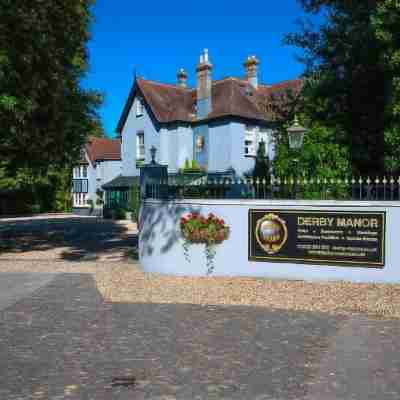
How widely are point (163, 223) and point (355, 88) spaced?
6872 millimetres

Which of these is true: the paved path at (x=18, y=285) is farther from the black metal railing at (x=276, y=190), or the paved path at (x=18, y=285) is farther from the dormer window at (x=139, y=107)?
the dormer window at (x=139, y=107)

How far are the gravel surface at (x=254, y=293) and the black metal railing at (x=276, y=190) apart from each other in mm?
1860

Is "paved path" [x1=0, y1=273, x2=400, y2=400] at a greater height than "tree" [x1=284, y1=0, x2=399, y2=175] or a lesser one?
lesser

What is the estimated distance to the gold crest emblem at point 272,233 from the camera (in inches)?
405

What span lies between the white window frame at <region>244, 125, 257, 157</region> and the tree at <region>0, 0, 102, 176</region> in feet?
43.5

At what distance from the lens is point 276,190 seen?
10.6 meters

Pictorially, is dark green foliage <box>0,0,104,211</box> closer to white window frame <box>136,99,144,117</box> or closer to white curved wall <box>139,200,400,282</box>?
white curved wall <box>139,200,400,282</box>

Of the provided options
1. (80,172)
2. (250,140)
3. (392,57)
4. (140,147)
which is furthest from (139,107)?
(392,57)

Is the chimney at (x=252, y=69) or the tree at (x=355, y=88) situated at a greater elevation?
the chimney at (x=252, y=69)

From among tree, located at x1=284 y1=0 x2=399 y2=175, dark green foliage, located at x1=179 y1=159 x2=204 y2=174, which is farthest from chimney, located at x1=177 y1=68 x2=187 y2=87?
tree, located at x1=284 y1=0 x2=399 y2=175

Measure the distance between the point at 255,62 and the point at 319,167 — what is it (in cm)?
2340

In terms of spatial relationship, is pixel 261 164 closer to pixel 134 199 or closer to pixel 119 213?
pixel 134 199

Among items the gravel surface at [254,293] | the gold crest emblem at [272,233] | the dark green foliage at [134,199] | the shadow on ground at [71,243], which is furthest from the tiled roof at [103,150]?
the gold crest emblem at [272,233]

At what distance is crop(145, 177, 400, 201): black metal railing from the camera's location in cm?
977
